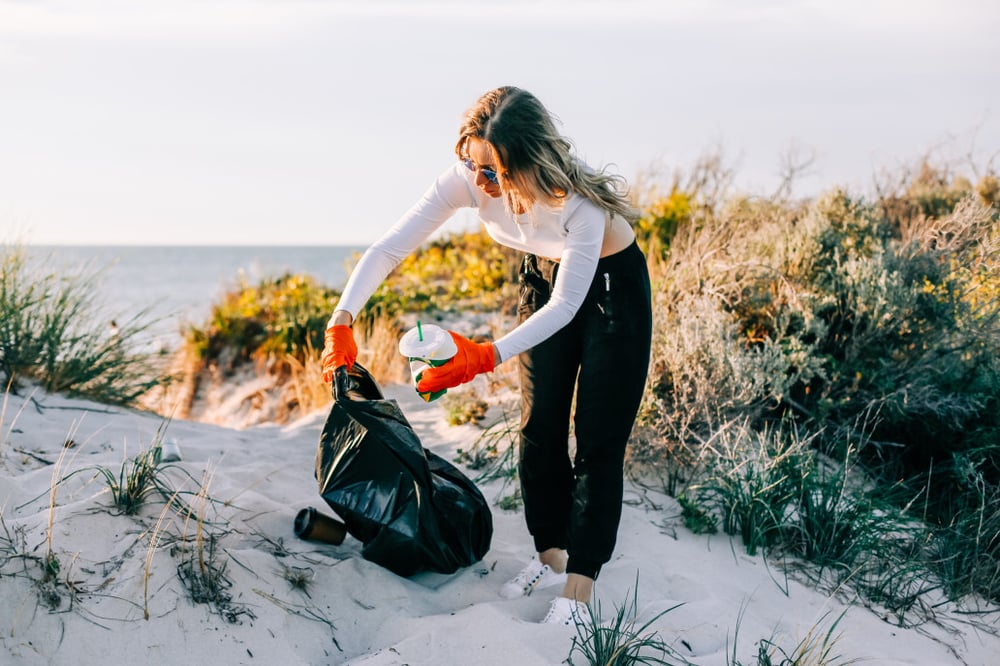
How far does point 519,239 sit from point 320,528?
1307 millimetres

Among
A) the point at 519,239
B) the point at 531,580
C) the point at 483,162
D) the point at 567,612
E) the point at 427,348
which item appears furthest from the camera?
the point at 531,580

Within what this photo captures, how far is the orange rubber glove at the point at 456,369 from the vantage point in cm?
235

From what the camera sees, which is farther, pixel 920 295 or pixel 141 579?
pixel 920 295

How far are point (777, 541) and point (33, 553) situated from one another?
2.83 meters

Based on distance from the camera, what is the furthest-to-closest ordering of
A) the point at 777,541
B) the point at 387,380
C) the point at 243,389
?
the point at 243,389 < the point at 387,380 < the point at 777,541

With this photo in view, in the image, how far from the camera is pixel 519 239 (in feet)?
8.93

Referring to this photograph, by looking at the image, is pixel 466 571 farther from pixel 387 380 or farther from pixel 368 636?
pixel 387 380

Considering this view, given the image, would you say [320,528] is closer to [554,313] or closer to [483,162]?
[554,313]

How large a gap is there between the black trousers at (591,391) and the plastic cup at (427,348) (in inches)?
21.6

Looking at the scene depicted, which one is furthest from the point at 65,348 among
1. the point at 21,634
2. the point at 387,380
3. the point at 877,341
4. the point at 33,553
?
the point at 877,341

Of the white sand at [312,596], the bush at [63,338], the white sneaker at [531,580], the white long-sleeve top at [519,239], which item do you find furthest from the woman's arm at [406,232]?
the bush at [63,338]

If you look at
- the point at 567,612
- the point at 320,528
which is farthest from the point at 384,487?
the point at 567,612

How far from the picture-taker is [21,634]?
7.05 ft

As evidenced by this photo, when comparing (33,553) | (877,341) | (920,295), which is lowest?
(33,553)
